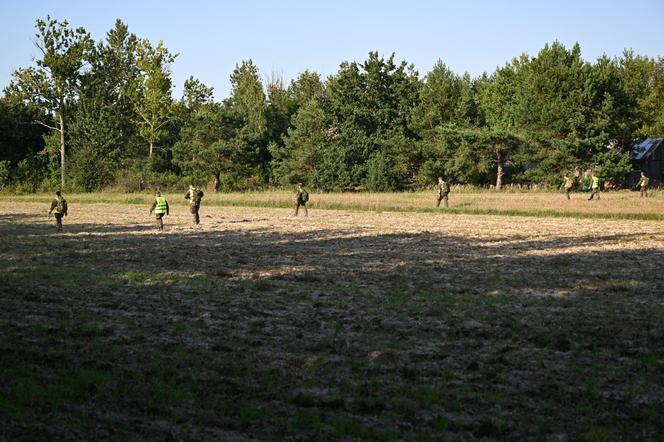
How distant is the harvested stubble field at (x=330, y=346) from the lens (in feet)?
22.7

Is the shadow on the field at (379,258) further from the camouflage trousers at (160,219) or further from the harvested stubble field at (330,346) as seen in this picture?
the camouflage trousers at (160,219)

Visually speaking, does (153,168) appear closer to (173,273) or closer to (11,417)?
(173,273)

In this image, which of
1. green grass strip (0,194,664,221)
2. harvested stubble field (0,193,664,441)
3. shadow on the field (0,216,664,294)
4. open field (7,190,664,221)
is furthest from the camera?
open field (7,190,664,221)

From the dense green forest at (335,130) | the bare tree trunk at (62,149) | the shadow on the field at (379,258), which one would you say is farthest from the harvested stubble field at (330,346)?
the bare tree trunk at (62,149)

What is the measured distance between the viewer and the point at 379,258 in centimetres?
2091

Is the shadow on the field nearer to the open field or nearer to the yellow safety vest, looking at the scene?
the yellow safety vest

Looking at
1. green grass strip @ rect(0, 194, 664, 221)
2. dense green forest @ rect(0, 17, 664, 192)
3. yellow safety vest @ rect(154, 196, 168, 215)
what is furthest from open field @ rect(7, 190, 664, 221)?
yellow safety vest @ rect(154, 196, 168, 215)

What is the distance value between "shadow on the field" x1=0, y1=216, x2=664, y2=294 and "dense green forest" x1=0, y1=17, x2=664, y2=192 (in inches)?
1557

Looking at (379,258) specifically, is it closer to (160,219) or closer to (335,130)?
(160,219)

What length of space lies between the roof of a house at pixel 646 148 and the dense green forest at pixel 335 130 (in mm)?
2577

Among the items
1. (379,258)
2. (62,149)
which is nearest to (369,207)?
(379,258)

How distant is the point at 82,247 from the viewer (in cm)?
2338

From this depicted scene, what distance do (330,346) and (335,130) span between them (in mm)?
69858

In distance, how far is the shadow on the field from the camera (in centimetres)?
1631
